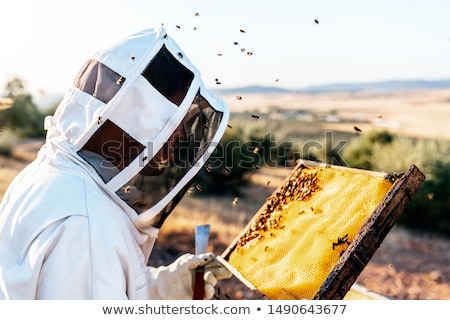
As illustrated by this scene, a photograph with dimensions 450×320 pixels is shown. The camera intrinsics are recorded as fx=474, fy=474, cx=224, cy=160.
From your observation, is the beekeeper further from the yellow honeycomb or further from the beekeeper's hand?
the yellow honeycomb

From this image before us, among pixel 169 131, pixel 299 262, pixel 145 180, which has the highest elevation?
pixel 169 131

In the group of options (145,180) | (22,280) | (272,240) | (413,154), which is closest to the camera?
(22,280)

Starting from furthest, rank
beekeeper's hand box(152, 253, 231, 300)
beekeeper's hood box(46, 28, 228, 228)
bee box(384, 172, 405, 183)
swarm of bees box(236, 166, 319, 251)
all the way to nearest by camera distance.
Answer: beekeeper's hand box(152, 253, 231, 300) < swarm of bees box(236, 166, 319, 251) < bee box(384, 172, 405, 183) < beekeeper's hood box(46, 28, 228, 228)

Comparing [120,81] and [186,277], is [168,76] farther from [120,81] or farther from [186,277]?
[186,277]

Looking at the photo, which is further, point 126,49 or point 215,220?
point 215,220

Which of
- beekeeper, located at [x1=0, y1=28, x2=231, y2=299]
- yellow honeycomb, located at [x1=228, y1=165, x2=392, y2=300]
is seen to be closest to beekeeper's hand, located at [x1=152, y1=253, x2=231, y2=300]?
yellow honeycomb, located at [x1=228, y1=165, x2=392, y2=300]

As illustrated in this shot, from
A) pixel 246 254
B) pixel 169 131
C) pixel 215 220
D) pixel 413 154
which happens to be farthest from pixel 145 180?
pixel 413 154

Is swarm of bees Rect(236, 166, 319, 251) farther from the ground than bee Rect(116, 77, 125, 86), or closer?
closer

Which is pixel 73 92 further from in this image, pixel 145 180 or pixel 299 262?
pixel 299 262
